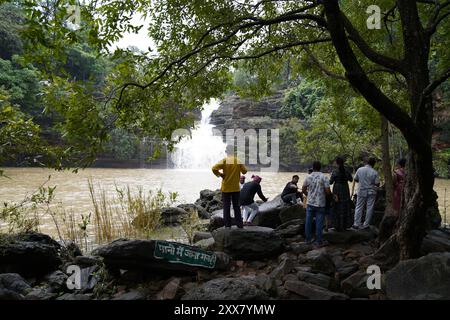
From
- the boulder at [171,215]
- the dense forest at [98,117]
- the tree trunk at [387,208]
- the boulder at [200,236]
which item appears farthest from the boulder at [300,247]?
the boulder at [171,215]

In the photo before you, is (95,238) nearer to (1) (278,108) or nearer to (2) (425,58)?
(2) (425,58)

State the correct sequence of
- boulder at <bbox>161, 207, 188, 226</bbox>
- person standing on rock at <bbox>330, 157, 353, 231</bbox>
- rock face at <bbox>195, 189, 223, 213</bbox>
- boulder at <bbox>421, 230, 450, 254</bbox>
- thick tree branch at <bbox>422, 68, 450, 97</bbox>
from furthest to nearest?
rock face at <bbox>195, 189, 223, 213</bbox>
boulder at <bbox>161, 207, 188, 226</bbox>
person standing on rock at <bbox>330, 157, 353, 231</bbox>
boulder at <bbox>421, 230, 450, 254</bbox>
thick tree branch at <bbox>422, 68, 450, 97</bbox>

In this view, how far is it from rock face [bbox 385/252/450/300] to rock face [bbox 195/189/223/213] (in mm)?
10423

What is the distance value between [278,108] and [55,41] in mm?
46379

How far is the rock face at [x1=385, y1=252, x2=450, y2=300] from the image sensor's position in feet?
12.7

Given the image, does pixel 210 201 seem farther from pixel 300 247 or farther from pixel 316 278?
pixel 316 278

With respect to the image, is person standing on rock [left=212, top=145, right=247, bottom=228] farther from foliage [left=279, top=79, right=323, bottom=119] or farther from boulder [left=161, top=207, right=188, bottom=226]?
foliage [left=279, top=79, right=323, bottom=119]

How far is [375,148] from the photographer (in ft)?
50.1

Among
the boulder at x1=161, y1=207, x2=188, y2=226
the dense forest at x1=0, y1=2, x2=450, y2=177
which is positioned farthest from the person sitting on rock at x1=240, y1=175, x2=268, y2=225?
the boulder at x1=161, y1=207, x2=188, y2=226

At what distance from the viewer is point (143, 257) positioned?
518 centimetres

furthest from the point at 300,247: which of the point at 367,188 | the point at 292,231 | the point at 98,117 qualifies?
the point at 98,117

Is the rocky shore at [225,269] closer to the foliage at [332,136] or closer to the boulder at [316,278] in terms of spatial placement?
the boulder at [316,278]

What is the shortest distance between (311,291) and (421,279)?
127 centimetres

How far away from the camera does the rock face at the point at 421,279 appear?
3873mm
